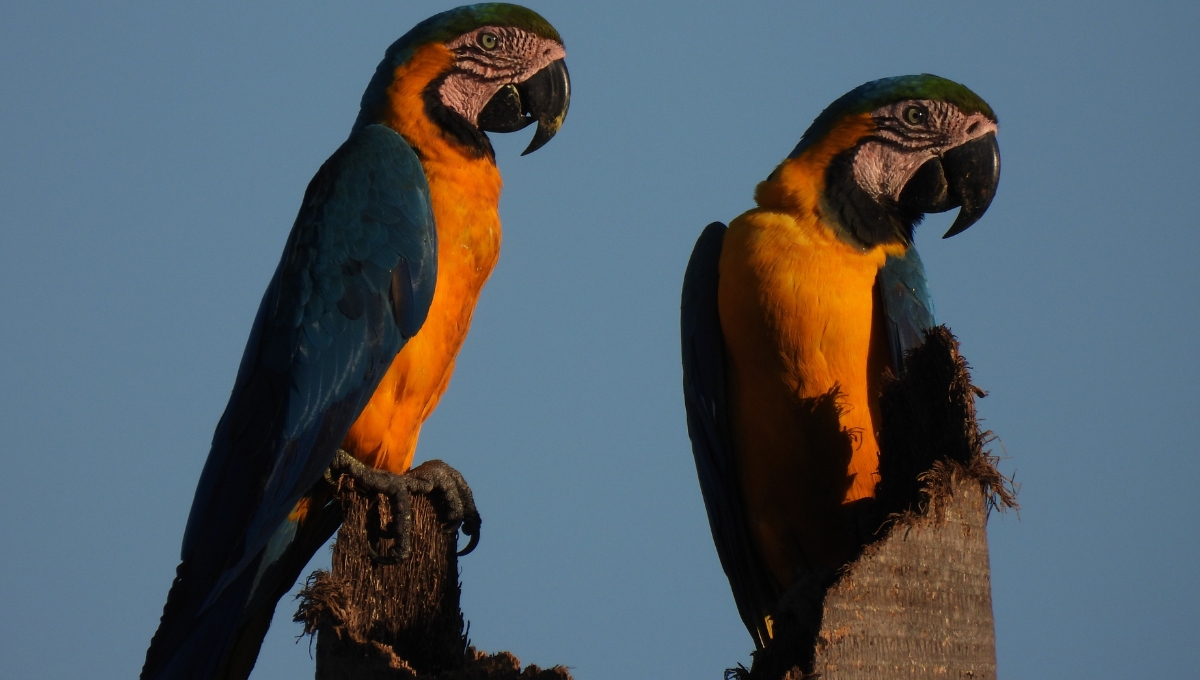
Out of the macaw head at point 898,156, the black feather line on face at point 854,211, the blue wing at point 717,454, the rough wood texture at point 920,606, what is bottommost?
the rough wood texture at point 920,606

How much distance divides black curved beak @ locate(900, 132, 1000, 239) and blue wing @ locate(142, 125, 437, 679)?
1806 millimetres

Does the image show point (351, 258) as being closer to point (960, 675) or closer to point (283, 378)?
point (283, 378)

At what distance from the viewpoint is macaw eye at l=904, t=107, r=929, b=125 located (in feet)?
14.2

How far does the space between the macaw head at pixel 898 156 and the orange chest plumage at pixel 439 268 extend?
3.84ft

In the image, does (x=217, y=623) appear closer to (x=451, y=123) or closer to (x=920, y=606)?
(x=451, y=123)

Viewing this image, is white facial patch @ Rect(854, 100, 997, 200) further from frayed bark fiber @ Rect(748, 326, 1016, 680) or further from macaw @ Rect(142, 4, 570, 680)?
macaw @ Rect(142, 4, 570, 680)

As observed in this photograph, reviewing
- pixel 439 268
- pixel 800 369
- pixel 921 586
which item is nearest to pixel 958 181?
pixel 800 369

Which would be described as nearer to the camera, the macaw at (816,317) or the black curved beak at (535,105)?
the macaw at (816,317)

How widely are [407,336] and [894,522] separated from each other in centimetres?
169

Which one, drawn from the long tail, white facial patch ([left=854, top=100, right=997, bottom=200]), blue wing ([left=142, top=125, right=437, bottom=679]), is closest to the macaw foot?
blue wing ([left=142, top=125, right=437, bottom=679])

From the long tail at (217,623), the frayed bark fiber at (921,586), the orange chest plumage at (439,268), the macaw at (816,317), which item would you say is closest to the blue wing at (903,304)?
the macaw at (816,317)

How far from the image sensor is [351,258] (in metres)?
3.81

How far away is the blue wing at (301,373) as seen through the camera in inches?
138

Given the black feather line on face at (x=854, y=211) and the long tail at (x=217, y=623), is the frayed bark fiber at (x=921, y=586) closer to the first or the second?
the black feather line on face at (x=854, y=211)
